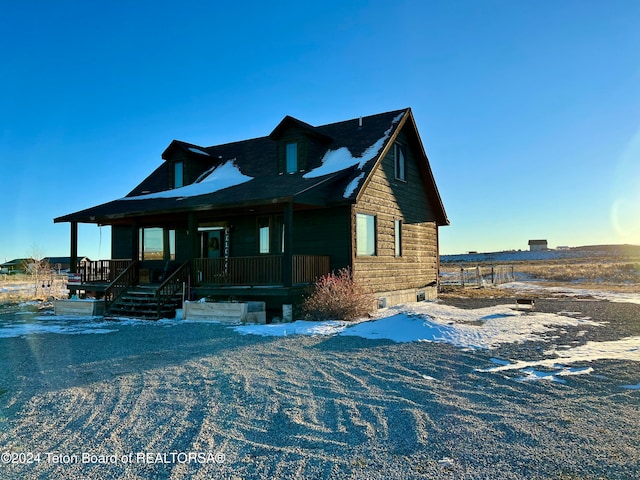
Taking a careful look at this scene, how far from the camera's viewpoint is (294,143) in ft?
59.9

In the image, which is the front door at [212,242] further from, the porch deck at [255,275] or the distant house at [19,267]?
the distant house at [19,267]

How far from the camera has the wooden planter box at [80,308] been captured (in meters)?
15.5

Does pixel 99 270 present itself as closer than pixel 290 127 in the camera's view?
No

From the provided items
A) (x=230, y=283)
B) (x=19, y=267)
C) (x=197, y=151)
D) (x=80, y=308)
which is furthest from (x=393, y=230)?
(x=19, y=267)

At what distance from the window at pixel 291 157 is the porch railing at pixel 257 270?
4326 millimetres

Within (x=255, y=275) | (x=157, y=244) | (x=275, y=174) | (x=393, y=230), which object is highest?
(x=275, y=174)

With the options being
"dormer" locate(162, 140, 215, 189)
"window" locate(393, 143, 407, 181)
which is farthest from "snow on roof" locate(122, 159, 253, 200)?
"window" locate(393, 143, 407, 181)

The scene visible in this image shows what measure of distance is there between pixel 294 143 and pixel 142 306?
7.89 metres

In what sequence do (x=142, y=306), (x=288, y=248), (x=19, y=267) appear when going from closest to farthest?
(x=288, y=248)
(x=142, y=306)
(x=19, y=267)

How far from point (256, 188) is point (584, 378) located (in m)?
11.2

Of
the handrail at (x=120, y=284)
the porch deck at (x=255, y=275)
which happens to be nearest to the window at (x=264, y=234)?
the porch deck at (x=255, y=275)

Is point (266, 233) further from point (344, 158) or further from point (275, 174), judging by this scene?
point (344, 158)

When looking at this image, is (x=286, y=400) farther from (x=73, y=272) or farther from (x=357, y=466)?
(x=73, y=272)

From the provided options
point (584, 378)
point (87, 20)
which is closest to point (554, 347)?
point (584, 378)
